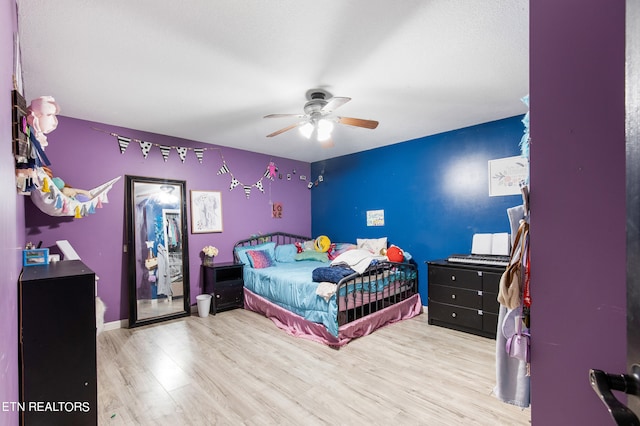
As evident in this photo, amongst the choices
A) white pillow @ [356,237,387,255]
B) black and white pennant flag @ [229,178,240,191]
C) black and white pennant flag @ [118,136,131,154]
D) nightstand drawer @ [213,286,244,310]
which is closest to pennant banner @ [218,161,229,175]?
black and white pennant flag @ [229,178,240,191]

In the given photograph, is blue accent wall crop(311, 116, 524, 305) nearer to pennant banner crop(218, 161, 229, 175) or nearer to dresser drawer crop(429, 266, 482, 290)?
dresser drawer crop(429, 266, 482, 290)

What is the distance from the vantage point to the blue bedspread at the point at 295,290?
3.00m

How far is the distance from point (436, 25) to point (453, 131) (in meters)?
2.40

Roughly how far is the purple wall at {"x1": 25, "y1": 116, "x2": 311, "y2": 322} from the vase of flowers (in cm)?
9

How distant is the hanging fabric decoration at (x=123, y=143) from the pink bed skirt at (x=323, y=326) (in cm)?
253

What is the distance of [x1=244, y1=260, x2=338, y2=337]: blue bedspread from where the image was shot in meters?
3.00

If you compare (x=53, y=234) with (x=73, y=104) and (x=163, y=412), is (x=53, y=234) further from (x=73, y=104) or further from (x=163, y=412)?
(x=163, y=412)

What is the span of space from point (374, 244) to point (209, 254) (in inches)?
101

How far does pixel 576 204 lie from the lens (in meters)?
0.75

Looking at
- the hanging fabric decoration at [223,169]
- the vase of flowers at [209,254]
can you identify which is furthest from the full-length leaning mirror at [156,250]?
the hanging fabric decoration at [223,169]

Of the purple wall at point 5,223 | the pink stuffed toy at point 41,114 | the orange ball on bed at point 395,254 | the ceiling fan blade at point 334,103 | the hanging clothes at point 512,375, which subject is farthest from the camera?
the orange ball on bed at point 395,254

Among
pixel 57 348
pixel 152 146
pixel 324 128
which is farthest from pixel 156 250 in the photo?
pixel 324 128

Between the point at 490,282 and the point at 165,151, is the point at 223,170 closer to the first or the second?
the point at 165,151

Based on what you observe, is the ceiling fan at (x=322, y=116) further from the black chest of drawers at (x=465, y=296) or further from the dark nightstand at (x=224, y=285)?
the dark nightstand at (x=224, y=285)
